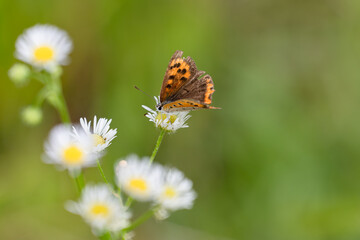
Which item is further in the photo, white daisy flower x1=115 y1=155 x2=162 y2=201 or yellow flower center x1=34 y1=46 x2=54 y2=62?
yellow flower center x1=34 y1=46 x2=54 y2=62

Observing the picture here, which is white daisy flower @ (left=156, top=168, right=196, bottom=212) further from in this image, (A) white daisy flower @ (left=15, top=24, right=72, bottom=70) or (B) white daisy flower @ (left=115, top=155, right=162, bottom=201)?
(A) white daisy flower @ (left=15, top=24, right=72, bottom=70)

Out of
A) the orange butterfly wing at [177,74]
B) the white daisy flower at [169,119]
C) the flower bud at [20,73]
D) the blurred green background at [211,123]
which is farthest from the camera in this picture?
the blurred green background at [211,123]

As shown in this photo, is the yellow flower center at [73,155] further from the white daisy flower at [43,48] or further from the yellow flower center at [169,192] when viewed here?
the white daisy flower at [43,48]

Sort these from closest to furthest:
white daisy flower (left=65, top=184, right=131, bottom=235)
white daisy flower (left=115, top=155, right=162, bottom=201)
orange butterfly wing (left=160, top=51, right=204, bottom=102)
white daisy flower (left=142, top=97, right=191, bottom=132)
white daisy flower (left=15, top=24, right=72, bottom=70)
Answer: white daisy flower (left=65, top=184, right=131, bottom=235), white daisy flower (left=115, top=155, right=162, bottom=201), white daisy flower (left=142, top=97, right=191, bottom=132), orange butterfly wing (left=160, top=51, right=204, bottom=102), white daisy flower (left=15, top=24, right=72, bottom=70)

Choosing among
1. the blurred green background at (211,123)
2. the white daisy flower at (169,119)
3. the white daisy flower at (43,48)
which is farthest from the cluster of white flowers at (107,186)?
the blurred green background at (211,123)

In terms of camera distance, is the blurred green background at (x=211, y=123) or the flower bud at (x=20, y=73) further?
the blurred green background at (x=211, y=123)

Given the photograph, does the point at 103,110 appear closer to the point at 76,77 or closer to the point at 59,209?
the point at 76,77

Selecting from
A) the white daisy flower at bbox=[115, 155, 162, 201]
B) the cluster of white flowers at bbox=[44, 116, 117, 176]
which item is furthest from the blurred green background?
the white daisy flower at bbox=[115, 155, 162, 201]
